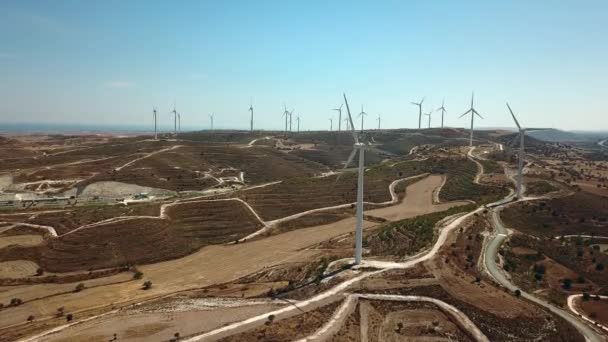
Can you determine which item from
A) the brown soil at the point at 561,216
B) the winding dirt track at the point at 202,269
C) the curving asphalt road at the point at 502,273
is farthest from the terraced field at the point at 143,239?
the brown soil at the point at 561,216

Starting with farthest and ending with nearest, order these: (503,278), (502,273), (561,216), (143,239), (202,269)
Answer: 1. (561,216)
2. (143,239)
3. (202,269)
4. (502,273)
5. (503,278)

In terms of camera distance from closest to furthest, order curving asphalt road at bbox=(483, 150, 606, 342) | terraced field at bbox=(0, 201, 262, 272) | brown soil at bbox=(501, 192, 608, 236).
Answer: curving asphalt road at bbox=(483, 150, 606, 342)
terraced field at bbox=(0, 201, 262, 272)
brown soil at bbox=(501, 192, 608, 236)

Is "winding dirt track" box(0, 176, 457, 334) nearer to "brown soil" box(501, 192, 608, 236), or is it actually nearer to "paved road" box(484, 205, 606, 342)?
"brown soil" box(501, 192, 608, 236)

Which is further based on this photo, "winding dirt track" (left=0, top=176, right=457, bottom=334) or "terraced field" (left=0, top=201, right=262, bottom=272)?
"terraced field" (left=0, top=201, right=262, bottom=272)

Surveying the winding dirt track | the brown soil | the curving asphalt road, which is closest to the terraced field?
the winding dirt track

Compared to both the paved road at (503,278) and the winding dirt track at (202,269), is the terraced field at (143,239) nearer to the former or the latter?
the winding dirt track at (202,269)

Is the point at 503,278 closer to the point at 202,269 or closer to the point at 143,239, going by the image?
the point at 202,269

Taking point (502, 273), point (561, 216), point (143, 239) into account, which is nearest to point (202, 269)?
point (143, 239)

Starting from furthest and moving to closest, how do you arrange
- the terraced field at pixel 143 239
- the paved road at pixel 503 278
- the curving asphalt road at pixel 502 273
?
the terraced field at pixel 143 239, the curving asphalt road at pixel 502 273, the paved road at pixel 503 278
